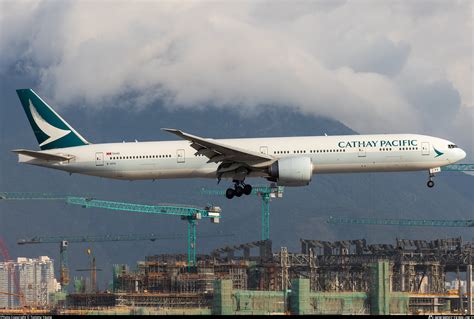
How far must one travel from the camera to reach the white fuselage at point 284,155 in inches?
2891

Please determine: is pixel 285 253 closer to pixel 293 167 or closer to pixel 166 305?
pixel 166 305

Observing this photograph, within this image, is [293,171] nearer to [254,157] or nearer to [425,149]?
[254,157]

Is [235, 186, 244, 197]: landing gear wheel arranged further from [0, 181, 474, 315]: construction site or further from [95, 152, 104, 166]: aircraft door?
[0, 181, 474, 315]: construction site

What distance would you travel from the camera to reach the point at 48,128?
80312mm

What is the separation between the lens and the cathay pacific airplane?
72.5 metres

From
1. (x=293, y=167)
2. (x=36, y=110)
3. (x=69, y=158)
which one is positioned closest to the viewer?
(x=293, y=167)

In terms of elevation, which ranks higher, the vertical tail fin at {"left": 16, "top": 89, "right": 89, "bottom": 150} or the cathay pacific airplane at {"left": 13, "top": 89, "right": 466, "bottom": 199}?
the vertical tail fin at {"left": 16, "top": 89, "right": 89, "bottom": 150}

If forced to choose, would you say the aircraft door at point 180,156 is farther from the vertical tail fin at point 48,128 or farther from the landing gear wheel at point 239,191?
the vertical tail fin at point 48,128

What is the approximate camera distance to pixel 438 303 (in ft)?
452

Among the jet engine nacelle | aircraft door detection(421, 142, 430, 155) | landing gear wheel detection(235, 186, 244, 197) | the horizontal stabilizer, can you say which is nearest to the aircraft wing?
the jet engine nacelle

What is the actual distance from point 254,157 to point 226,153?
6.32ft

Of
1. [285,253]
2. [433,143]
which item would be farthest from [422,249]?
[433,143]

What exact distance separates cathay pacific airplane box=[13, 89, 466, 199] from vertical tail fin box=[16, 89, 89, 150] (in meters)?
0.99

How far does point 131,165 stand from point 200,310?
5113 centimetres
